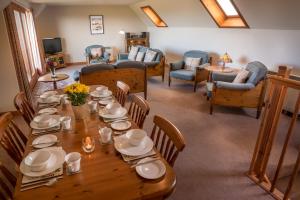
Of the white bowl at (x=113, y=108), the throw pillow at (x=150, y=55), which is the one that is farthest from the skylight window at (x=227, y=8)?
the white bowl at (x=113, y=108)

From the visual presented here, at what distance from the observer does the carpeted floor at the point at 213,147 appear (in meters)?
2.07

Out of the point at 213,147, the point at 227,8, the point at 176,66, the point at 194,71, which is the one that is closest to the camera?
the point at 213,147

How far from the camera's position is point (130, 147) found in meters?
1.42

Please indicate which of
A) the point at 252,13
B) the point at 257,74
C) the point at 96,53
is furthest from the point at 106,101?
the point at 96,53

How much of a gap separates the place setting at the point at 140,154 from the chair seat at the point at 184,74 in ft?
11.7

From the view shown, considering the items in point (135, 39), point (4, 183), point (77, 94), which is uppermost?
point (135, 39)

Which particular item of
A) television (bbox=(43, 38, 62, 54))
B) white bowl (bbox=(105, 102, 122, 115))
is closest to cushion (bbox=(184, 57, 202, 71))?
white bowl (bbox=(105, 102, 122, 115))

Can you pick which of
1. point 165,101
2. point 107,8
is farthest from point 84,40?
point 165,101

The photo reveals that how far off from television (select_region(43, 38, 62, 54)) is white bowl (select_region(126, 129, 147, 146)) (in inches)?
270

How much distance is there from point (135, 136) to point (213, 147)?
1.64m

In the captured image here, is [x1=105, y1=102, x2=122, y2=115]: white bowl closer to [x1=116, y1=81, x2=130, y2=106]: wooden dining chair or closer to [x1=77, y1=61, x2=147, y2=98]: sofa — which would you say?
[x1=116, y1=81, x2=130, y2=106]: wooden dining chair

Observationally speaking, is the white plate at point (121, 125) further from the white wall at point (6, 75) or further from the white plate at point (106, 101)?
the white wall at point (6, 75)

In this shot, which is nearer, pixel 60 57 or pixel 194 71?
pixel 194 71

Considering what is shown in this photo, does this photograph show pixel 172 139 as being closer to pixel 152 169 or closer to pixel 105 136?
pixel 152 169
